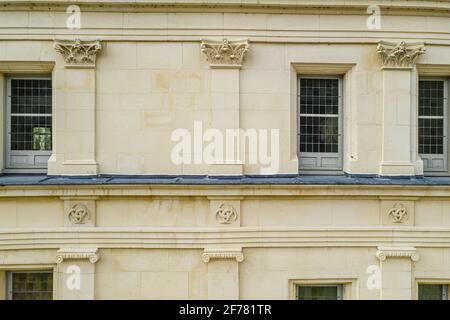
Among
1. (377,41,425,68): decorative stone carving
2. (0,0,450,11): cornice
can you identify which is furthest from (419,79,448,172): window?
(0,0,450,11): cornice

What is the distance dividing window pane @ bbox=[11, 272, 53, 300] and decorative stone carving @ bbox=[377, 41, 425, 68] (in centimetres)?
979

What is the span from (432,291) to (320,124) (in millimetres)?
5072

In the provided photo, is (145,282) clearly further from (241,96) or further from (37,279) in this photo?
(241,96)

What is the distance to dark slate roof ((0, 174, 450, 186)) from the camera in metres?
8.20

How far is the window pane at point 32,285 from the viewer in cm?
871

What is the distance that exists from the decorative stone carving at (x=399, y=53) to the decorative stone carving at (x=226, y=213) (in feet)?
16.8

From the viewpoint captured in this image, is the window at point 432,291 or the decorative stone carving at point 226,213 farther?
the window at point 432,291

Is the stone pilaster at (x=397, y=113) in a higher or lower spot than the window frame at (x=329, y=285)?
higher

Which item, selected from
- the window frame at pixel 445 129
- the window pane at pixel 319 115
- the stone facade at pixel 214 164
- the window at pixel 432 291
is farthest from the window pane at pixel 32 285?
the window frame at pixel 445 129

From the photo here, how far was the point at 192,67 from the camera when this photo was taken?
28.0 feet

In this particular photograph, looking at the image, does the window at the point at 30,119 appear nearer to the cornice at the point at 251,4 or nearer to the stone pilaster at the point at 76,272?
the cornice at the point at 251,4

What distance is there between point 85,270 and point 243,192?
4.19 m

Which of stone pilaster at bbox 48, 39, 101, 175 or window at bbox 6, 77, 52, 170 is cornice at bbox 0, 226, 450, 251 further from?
window at bbox 6, 77, 52, 170

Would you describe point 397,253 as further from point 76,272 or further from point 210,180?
point 76,272
